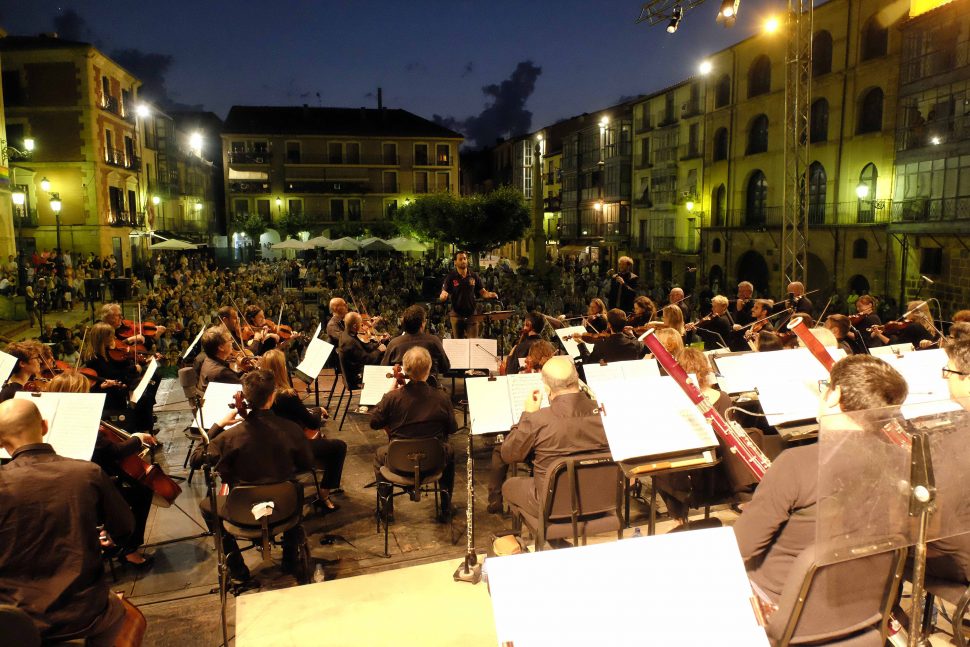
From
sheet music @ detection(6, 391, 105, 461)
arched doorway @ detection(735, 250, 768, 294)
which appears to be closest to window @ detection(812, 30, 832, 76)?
arched doorway @ detection(735, 250, 768, 294)

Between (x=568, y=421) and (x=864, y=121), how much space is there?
77.8ft

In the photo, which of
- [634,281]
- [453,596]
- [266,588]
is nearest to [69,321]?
[634,281]

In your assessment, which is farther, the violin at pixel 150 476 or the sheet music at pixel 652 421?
the violin at pixel 150 476

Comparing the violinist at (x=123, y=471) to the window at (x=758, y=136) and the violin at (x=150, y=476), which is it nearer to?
the violin at (x=150, y=476)

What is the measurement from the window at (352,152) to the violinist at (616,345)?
45.5 metres

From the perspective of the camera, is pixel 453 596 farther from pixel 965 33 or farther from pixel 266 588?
pixel 965 33

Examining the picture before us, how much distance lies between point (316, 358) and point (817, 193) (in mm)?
23824

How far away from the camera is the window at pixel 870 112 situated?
21953 millimetres

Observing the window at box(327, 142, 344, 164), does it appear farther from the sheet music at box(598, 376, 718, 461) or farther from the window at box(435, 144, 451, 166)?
the sheet music at box(598, 376, 718, 461)

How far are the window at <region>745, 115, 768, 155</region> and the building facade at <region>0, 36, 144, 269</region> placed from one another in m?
28.0

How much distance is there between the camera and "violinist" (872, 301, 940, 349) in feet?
24.5

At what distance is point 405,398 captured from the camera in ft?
16.2

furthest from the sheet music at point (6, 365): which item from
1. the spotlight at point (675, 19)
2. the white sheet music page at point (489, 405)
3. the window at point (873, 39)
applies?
the window at point (873, 39)

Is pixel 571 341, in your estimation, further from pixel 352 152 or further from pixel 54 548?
pixel 352 152
